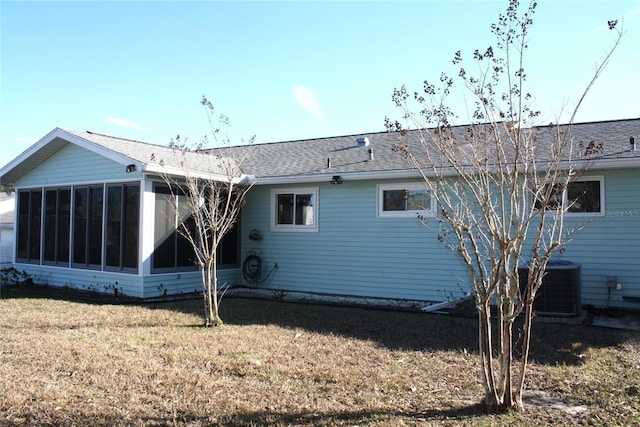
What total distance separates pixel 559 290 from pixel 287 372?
4.84 m

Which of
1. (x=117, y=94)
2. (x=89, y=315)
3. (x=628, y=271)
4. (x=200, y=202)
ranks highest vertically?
(x=117, y=94)

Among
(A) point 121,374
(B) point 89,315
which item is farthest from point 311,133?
(A) point 121,374

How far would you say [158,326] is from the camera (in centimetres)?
692

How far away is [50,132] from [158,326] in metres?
6.58

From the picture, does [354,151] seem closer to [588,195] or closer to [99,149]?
[588,195]

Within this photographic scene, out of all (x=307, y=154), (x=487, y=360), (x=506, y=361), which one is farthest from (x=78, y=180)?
(x=506, y=361)

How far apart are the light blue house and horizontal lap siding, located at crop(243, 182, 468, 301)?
0.02m

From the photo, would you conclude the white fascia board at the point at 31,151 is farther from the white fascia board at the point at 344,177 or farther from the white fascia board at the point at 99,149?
the white fascia board at the point at 344,177

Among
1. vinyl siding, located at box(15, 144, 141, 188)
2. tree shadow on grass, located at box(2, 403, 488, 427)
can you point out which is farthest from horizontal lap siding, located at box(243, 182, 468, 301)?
→ tree shadow on grass, located at box(2, 403, 488, 427)

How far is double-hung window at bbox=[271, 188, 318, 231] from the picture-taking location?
1082cm

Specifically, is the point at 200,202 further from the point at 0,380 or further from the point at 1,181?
the point at 1,181

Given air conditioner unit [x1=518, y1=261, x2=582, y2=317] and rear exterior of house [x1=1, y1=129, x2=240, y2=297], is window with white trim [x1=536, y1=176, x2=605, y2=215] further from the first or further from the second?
rear exterior of house [x1=1, y1=129, x2=240, y2=297]

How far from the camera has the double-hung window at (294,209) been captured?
10.8 m

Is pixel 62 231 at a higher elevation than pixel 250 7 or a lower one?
lower
